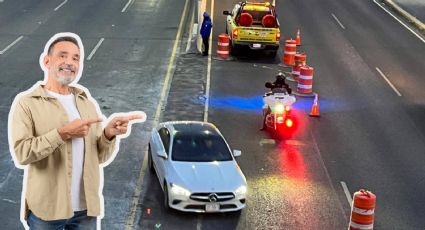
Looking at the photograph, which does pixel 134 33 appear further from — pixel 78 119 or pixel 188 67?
pixel 78 119

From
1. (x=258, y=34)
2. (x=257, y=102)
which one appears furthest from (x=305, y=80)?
(x=258, y=34)

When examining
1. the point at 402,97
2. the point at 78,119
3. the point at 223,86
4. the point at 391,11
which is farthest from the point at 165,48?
the point at 78,119

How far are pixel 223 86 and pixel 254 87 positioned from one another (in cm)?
115

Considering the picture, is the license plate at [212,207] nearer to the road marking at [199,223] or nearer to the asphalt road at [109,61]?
the road marking at [199,223]

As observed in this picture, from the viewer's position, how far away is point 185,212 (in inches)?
465

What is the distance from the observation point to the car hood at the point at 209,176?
11547mm

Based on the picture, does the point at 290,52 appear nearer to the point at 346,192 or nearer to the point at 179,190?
the point at 346,192

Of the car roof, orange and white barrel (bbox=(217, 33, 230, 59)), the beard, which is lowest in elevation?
orange and white barrel (bbox=(217, 33, 230, 59))

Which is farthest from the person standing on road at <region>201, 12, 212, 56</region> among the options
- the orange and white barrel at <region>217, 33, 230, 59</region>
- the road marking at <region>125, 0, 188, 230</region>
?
the road marking at <region>125, 0, 188, 230</region>

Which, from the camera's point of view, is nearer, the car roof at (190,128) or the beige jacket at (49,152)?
the beige jacket at (49,152)

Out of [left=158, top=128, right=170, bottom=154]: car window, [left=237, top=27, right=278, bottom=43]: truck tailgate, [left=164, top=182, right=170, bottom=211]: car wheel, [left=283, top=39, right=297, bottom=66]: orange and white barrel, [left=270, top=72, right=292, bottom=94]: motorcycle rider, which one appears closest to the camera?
[left=164, top=182, right=170, bottom=211]: car wheel

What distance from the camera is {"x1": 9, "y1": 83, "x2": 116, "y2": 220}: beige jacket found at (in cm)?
386

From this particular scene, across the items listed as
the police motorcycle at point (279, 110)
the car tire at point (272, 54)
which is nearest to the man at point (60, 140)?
the police motorcycle at point (279, 110)

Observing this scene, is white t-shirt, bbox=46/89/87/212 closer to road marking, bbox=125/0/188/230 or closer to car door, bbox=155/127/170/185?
road marking, bbox=125/0/188/230
